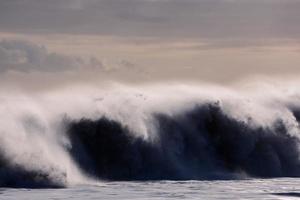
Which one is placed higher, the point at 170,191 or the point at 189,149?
the point at 189,149

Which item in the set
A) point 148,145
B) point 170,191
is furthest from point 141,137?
point 170,191

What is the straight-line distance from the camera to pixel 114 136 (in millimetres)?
37594

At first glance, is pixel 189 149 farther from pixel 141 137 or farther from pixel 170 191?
pixel 170 191

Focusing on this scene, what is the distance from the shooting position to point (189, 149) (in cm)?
3781

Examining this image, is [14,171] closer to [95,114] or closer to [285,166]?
[95,114]

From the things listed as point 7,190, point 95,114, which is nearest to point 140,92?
point 95,114

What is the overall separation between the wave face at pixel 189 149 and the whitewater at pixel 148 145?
4cm

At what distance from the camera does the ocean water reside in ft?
93.2

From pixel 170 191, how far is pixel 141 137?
7.58 m

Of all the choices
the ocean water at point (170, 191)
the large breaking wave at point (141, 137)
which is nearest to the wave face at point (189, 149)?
the large breaking wave at point (141, 137)

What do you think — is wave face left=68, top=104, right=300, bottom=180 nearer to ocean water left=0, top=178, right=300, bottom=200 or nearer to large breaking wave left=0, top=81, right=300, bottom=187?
large breaking wave left=0, top=81, right=300, bottom=187

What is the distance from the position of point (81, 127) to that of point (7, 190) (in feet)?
26.4

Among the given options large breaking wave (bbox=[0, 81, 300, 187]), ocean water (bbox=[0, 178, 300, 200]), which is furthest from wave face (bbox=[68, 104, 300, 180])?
ocean water (bbox=[0, 178, 300, 200])

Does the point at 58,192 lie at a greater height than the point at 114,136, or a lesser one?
lesser
